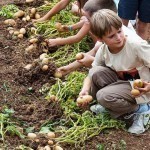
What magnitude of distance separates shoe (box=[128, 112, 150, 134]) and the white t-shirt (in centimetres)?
16

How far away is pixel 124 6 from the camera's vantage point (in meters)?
4.07

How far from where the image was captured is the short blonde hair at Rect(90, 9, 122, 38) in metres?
3.03

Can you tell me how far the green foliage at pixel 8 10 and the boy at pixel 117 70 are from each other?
6.12 ft

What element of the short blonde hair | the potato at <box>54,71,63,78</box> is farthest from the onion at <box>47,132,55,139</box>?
the potato at <box>54,71,63,78</box>

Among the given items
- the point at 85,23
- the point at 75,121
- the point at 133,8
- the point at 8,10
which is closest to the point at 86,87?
the point at 75,121

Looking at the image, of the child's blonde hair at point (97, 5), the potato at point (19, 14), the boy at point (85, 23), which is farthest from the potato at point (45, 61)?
the potato at point (19, 14)

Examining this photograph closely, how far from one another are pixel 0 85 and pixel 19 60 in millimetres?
486

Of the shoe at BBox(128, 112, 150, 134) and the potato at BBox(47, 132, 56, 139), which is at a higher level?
the potato at BBox(47, 132, 56, 139)

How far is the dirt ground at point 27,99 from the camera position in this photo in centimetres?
315

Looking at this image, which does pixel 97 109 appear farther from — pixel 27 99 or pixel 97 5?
pixel 97 5

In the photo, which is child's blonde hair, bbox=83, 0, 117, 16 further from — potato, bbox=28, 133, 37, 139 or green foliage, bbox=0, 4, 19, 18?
green foliage, bbox=0, 4, 19, 18

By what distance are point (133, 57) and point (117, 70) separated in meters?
0.18

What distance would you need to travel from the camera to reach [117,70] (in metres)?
3.29

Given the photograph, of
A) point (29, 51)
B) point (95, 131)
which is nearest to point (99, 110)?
point (95, 131)
